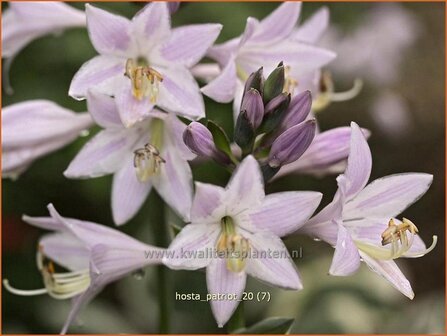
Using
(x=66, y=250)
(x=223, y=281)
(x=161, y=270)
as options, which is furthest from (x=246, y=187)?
(x=66, y=250)

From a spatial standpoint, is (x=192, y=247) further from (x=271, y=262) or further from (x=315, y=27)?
(x=315, y=27)

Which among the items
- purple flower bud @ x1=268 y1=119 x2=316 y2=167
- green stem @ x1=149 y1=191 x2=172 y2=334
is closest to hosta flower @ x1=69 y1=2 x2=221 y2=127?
purple flower bud @ x1=268 y1=119 x2=316 y2=167

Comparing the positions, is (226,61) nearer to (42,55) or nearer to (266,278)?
(266,278)

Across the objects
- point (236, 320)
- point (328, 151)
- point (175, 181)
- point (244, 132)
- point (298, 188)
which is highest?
point (244, 132)

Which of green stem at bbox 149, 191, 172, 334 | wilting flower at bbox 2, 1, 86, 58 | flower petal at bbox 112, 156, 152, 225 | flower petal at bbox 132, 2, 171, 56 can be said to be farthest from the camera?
wilting flower at bbox 2, 1, 86, 58

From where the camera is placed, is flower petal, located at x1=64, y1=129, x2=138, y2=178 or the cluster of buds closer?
the cluster of buds

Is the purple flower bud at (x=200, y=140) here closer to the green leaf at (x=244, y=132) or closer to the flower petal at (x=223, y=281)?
the green leaf at (x=244, y=132)

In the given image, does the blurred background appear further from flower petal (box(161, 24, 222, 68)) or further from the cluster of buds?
the cluster of buds
